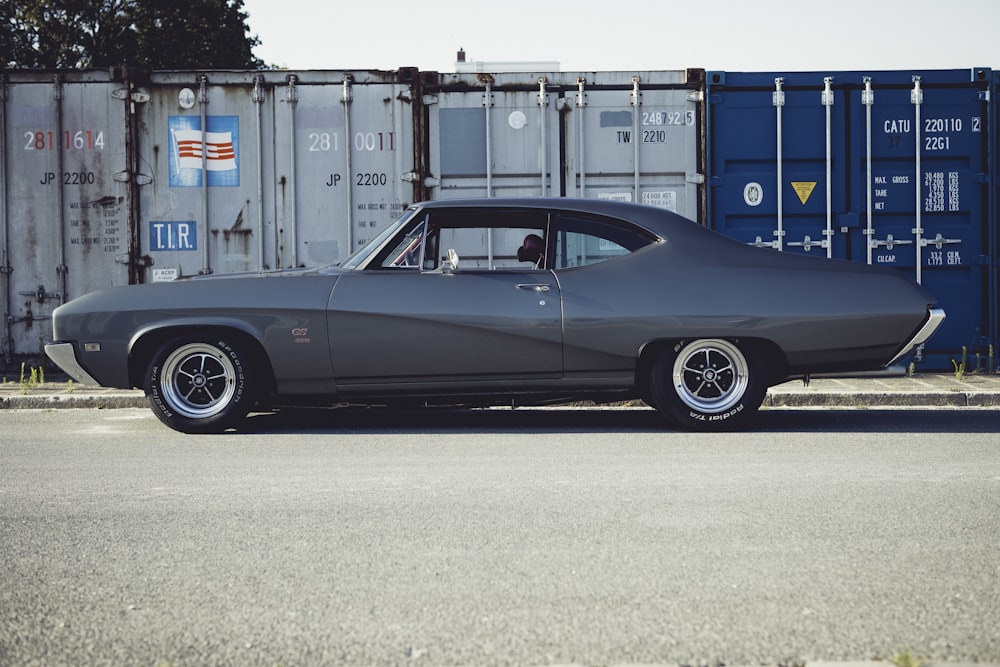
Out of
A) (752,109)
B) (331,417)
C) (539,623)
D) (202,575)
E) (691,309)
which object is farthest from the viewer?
(752,109)

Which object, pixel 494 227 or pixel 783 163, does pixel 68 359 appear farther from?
pixel 783 163

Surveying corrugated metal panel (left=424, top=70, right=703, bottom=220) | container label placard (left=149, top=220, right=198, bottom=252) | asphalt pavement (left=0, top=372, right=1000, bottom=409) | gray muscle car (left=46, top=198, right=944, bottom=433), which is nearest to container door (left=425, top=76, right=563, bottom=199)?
corrugated metal panel (left=424, top=70, right=703, bottom=220)

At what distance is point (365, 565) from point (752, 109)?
844cm

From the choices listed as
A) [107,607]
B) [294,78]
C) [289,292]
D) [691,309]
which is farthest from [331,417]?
[107,607]

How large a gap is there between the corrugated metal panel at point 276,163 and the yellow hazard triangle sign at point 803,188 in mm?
3810

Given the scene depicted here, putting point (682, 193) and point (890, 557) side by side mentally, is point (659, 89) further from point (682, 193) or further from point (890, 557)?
point (890, 557)

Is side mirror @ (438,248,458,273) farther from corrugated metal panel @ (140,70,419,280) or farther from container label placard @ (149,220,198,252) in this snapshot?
container label placard @ (149,220,198,252)

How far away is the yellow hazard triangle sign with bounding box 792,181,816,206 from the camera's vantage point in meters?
11.2

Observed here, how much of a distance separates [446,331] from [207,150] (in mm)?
5186

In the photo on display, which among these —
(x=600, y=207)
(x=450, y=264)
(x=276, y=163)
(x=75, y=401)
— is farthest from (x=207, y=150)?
(x=600, y=207)

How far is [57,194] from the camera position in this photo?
1127 cm

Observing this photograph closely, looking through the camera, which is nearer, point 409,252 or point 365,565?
point 365,565

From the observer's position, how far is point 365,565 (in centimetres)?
393

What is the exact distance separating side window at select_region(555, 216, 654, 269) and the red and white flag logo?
16.4ft
